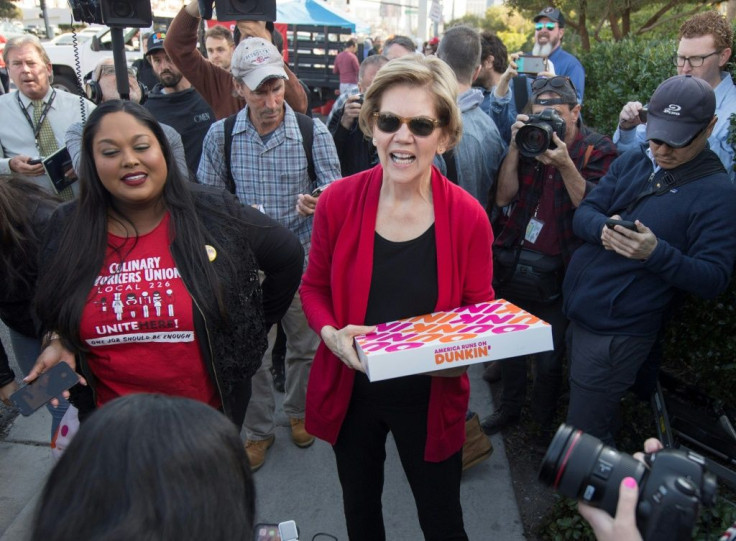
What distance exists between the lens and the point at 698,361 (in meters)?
2.89

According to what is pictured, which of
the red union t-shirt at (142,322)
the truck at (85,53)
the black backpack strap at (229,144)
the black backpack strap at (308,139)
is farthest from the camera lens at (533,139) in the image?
the truck at (85,53)

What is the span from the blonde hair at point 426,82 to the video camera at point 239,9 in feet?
6.38

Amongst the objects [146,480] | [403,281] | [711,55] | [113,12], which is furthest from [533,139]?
[113,12]

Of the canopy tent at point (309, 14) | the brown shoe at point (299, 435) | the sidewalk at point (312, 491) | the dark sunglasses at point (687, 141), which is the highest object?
the canopy tent at point (309, 14)

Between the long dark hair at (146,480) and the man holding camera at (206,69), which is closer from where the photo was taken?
the long dark hair at (146,480)

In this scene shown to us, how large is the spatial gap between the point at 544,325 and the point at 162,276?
120 cm

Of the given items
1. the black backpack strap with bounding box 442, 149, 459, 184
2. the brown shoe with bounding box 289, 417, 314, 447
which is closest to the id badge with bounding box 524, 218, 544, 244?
the black backpack strap with bounding box 442, 149, 459, 184

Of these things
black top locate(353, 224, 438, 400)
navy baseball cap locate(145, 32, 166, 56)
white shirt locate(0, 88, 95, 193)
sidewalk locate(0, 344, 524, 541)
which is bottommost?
sidewalk locate(0, 344, 524, 541)

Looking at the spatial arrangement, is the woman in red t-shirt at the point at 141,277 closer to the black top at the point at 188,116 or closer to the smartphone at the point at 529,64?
the black top at the point at 188,116

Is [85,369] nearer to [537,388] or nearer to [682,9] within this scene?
[537,388]

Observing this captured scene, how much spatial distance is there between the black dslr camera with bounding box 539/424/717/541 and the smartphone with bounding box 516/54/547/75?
122 inches

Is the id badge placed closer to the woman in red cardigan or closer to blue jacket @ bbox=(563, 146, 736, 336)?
blue jacket @ bbox=(563, 146, 736, 336)

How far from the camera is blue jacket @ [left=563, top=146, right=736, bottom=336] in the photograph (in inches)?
86.1

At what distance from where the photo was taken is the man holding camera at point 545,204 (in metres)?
2.82
